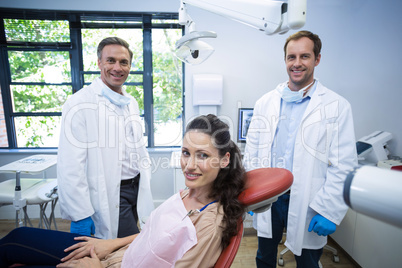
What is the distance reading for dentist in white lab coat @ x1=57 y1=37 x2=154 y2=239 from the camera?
4.31 ft

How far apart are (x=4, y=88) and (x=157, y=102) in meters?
1.77

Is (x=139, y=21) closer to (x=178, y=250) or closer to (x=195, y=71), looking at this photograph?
(x=195, y=71)

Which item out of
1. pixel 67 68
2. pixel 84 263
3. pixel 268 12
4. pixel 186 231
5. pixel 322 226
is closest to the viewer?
pixel 268 12

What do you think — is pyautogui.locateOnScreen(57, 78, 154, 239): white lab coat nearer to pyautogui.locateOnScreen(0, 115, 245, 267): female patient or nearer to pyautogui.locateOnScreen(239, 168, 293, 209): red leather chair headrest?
pyautogui.locateOnScreen(0, 115, 245, 267): female patient

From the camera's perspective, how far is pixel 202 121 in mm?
1064

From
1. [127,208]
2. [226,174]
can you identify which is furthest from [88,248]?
[226,174]

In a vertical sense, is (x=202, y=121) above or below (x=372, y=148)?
above

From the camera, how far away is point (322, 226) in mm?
1206

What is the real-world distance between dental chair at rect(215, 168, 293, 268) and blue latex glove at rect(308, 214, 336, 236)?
1.49 feet

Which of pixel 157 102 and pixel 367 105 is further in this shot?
pixel 157 102

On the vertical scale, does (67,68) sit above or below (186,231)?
above

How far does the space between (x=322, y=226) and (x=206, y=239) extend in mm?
703

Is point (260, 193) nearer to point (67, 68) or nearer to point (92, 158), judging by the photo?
point (92, 158)

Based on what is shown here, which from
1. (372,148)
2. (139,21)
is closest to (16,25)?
(139,21)
